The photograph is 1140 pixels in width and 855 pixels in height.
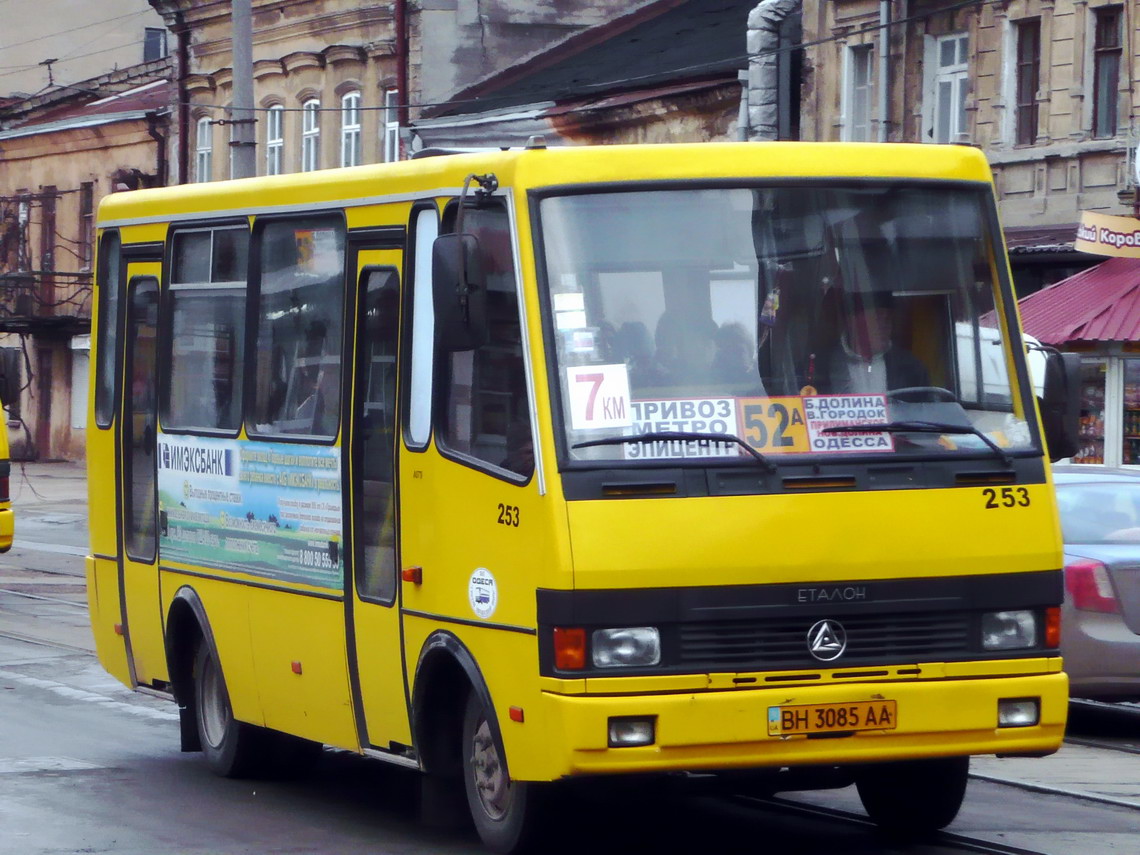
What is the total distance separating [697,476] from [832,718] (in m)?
Answer: 0.90

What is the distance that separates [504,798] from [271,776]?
283 centimetres

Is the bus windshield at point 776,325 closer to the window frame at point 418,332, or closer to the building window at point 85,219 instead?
the window frame at point 418,332

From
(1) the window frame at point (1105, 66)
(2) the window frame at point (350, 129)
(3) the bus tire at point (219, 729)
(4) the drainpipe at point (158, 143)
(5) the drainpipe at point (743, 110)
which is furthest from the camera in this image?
(4) the drainpipe at point (158, 143)

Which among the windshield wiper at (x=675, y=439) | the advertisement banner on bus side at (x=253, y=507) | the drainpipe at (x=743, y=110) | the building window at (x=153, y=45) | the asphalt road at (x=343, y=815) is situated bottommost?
the asphalt road at (x=343, y=815)

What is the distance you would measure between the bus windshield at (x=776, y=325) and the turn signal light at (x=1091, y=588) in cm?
414

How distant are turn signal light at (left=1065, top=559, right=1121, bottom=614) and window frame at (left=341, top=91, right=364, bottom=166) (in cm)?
3052

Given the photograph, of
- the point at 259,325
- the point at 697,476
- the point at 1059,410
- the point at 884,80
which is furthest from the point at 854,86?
the point at 697,476

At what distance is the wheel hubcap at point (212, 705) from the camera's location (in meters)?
10.6

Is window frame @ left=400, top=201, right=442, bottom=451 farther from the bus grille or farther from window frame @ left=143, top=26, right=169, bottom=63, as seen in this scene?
window frame @ left=143, top=26, right=169, bottom=63

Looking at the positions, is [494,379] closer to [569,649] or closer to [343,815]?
[569,649]

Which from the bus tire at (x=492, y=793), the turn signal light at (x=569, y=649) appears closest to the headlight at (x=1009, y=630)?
the turn signal light at (x=569, y=649)

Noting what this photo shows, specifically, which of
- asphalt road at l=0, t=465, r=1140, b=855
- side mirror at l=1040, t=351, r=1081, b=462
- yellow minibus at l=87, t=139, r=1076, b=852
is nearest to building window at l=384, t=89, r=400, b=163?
asphalt road at l=0, t=465, r=1140, b=855

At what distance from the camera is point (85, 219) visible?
50.3 metres

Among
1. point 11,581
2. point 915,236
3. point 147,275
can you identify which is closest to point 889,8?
point 11,581
